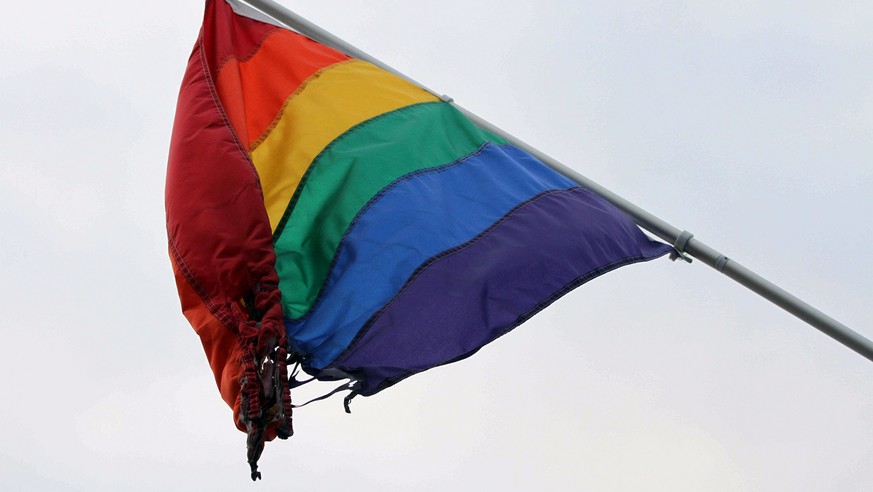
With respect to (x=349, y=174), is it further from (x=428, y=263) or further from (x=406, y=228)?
(x=428, y=263)

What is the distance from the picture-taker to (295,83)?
837 cm

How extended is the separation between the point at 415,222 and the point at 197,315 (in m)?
1.34

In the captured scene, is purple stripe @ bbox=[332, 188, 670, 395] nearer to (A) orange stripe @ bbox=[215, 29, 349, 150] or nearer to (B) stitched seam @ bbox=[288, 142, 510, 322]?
(B) stitched seam @ bbox=[288, 142, 510, 322]

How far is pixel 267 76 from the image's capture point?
27.7 feet

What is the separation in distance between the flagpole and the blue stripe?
0.11m

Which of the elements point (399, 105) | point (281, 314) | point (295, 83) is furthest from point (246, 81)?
point (281, 314)

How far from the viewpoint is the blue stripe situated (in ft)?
23.8

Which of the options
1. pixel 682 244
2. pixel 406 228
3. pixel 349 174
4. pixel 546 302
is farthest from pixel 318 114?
pixel 682 244

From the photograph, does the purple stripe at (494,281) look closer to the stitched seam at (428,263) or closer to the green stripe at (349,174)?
the stitched seam at (428,263)

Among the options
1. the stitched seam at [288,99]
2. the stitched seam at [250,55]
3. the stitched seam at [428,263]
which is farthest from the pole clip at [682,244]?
the stitched seam at [250,55]

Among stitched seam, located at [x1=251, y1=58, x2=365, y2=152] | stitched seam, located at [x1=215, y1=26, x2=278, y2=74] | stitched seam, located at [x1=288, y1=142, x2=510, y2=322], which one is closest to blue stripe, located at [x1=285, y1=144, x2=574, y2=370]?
stitched seam, located at [x1=288, y1=142, x2=510, y2=322]

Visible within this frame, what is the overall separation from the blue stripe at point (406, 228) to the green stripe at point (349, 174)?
0.22ft

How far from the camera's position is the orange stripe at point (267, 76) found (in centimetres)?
817

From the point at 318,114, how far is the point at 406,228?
3.14 ft
